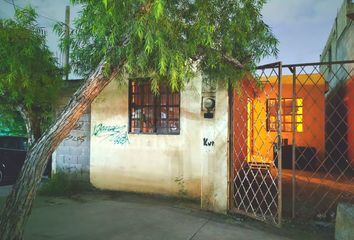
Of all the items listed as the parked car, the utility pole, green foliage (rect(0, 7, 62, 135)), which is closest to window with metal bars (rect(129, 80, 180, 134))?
the utility pole

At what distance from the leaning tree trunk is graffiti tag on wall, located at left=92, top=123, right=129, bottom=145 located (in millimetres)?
3996

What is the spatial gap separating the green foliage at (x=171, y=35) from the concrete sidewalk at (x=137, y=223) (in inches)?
96.7

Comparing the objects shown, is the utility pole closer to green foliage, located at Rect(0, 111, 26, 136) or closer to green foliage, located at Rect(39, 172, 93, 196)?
green foliage, located at Rect(0, 111, 26, 136)

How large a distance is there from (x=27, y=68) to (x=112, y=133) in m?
2.56

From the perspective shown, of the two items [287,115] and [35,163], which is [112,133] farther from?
[287,115]

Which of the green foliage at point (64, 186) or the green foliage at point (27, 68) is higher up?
the green foliage at point (27, 68)

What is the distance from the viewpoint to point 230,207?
6.61 m

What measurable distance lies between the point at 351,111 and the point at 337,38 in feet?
12.7

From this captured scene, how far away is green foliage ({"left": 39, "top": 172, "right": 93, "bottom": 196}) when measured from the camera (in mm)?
8336

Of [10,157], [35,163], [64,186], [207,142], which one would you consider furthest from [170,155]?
[10,157]

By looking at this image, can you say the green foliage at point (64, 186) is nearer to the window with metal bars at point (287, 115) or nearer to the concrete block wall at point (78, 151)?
the concrete block wall at point (78, 151)

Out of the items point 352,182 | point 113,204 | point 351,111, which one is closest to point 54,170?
point 113,204

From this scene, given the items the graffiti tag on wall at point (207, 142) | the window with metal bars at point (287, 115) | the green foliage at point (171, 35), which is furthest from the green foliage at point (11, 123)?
the window with metal bars at point (287, 115)

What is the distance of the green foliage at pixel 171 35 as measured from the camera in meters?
3.77
